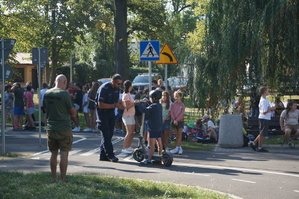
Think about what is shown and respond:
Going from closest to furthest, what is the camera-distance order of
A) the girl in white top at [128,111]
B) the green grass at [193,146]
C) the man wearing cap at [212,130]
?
the girl in white top at [128,111] < the green grass at [193,146] < the man wearing cap at [212,130]

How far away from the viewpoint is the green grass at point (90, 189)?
25.9 feet

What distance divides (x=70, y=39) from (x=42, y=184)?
3408 centimetres

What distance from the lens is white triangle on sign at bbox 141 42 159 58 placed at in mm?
14391

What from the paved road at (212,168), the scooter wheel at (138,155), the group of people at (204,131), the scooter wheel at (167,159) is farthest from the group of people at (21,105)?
the scooter wheel at (167,159)

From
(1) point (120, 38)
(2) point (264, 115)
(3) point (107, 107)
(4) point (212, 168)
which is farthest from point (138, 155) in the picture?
(1) point (120, 38)

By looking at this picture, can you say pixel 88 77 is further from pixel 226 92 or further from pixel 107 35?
pixel 226 92

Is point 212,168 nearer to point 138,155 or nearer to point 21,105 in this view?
point 138,155

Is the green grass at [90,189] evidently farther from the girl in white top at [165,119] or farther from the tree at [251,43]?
the tree at [251,43]

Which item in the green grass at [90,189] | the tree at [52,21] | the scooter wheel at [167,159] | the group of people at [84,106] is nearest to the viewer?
the green grass at [90,189]

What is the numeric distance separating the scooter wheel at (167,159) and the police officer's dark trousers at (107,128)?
54.2 inches

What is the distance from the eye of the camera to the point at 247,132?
16875mm

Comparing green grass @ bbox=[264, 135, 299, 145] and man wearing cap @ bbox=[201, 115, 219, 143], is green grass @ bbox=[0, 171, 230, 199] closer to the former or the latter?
man wearing cap @ bbox=[201, 115, 219, 143]

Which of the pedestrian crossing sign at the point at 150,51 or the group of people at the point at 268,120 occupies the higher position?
the pedestrian crossing sign at the point at 150,51

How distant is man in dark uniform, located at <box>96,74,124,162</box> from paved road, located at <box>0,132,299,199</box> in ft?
1.46
